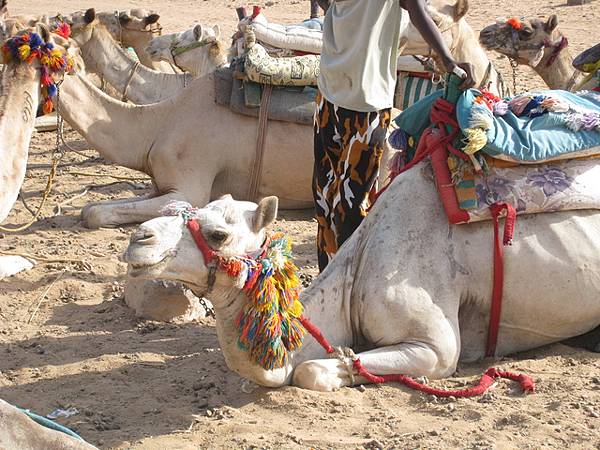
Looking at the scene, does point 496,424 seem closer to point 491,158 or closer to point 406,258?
point 406,258

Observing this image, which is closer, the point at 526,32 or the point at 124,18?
the point at 526,32

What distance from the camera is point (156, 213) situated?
8.38 m

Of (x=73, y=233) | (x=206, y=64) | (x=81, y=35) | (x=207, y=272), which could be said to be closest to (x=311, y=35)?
(x=206, y=64)

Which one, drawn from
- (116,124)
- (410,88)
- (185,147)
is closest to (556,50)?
(410,88)

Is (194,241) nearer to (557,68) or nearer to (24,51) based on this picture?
(24,51)

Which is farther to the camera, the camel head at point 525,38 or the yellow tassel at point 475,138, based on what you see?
the camel head at point 525,38

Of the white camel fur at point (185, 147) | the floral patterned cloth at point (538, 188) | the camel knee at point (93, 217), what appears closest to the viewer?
the floral patterned cloth at point (538, 188)

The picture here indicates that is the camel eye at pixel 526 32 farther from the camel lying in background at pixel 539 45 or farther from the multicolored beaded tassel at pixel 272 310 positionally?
the multicolored beaded tassel at pixel 272 310

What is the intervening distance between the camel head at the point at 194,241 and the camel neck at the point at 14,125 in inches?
63.0

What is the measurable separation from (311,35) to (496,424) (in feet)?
18.8

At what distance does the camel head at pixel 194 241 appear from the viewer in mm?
Answer: 4598

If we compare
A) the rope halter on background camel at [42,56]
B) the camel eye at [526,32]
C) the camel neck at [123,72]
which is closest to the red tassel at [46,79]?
the rope halter on background camel at [42,56]

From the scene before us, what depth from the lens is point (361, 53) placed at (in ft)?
17.9

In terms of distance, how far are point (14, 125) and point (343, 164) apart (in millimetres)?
1888
